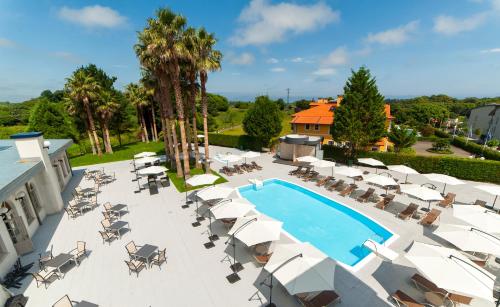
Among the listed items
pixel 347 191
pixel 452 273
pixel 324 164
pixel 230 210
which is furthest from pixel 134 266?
pixel 324 164

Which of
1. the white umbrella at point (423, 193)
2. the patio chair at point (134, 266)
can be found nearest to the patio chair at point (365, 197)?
the white umbrella at point (423, 193)

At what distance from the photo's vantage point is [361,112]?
24.7 metres

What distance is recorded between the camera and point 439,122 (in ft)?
252

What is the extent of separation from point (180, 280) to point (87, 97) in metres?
30.4

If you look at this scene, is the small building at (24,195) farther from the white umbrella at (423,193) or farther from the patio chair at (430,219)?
the white umbrella at (423,193)

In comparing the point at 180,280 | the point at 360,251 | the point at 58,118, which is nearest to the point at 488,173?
the point at 360,251

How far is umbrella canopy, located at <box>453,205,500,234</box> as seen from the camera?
35.4 ft

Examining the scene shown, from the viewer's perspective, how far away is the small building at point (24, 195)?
10430mm

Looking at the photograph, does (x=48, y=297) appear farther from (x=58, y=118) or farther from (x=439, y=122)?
(x=439, y=122)

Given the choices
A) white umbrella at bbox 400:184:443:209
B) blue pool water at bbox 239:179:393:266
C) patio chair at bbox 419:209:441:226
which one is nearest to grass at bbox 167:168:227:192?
blue pool water at bbox 239:179:393:266

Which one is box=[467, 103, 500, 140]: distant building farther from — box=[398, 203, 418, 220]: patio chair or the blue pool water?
the blue pool water

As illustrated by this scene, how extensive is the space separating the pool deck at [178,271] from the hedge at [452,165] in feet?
31.2

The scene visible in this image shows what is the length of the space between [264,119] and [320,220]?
1921 cm

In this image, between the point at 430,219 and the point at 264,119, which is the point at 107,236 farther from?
the point at 264,119
